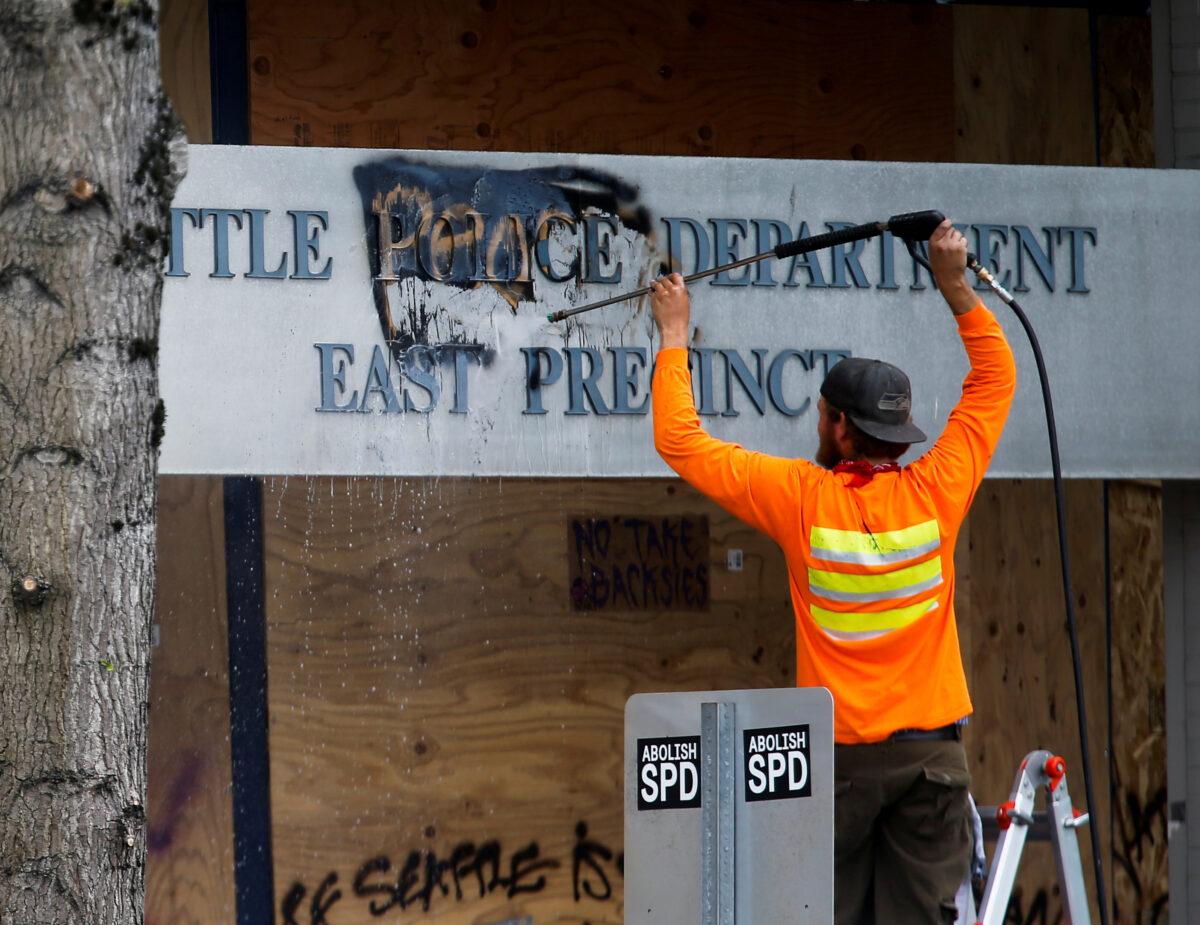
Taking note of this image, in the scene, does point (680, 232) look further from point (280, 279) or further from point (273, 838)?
point (273, 838)

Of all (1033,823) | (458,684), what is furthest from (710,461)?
(458,684)

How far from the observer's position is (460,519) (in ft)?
20.2

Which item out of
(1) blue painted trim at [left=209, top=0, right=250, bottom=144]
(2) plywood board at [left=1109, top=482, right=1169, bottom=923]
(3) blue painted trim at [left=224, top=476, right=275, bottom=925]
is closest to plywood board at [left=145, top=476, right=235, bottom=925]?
(3) blue painted trim at [left=224, top=476, right=275, bottom=925]

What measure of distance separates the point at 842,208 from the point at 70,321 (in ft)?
9.46

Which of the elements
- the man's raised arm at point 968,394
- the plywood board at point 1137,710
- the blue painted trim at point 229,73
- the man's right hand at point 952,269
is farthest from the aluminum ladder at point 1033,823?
the blue painted trim at point 229,73

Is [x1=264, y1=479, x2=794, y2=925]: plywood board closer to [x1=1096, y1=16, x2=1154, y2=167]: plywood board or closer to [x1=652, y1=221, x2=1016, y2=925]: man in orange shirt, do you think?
[x1=652, y1=221, x2=1016, y2=925]: man in orange shirt

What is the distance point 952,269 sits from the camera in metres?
4.62

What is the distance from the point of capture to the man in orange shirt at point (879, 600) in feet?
14.4

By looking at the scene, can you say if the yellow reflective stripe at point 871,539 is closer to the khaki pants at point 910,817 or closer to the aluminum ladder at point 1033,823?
the khaki pants at point 910,817

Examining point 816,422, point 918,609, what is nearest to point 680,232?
point 816,422

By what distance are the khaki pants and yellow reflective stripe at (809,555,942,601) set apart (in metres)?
0.37

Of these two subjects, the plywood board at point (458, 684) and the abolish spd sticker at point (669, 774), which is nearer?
the abolish spd sticker at point (669, 774)

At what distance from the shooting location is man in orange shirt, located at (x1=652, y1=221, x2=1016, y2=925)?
4391mm

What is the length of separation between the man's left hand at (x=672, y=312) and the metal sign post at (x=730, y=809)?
4.52 feet
